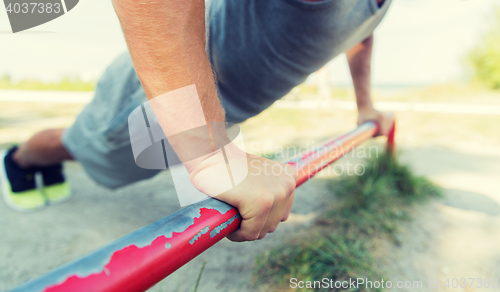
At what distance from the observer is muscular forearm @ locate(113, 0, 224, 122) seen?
33 cm

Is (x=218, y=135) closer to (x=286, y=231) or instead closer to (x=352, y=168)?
(x=286, y=231)

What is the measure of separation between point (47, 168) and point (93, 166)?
44cm

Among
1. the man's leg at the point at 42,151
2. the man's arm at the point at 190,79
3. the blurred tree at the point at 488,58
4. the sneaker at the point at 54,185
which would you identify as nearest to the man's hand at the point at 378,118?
the man's arm at the point at 190,79

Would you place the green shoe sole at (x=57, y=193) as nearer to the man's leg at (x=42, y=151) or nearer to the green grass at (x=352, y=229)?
the man's leg at (x=42, y=151)

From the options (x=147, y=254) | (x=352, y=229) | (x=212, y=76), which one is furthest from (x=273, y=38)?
(x=352, y=229)

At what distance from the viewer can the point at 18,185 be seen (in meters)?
1.13

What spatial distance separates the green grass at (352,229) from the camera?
769 millimetres

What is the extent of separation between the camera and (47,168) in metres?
1.18

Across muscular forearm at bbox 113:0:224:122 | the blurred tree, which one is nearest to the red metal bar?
muscular forearm at bbox 113:0:224:122

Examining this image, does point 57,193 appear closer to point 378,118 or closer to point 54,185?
point 54,185

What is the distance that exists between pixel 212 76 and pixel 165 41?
0.09m

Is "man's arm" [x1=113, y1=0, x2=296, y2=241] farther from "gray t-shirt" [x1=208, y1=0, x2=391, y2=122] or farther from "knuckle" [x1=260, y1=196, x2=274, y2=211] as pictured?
"gray t-shirt" [x1=208, y1=0, x2=391, y2=122]

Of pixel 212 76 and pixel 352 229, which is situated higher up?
pixel 212 76

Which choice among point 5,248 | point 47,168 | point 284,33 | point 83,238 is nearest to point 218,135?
point 284,33
